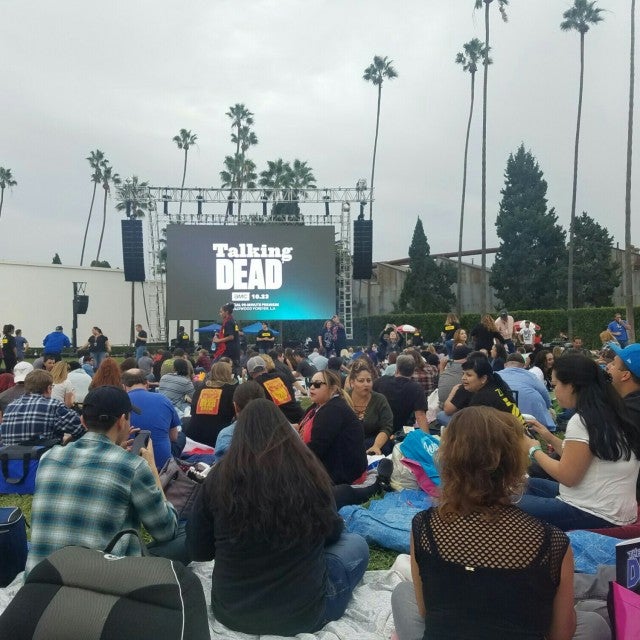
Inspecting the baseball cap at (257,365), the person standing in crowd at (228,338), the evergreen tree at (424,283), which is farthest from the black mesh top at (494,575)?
the evergreen tree at (424,283)

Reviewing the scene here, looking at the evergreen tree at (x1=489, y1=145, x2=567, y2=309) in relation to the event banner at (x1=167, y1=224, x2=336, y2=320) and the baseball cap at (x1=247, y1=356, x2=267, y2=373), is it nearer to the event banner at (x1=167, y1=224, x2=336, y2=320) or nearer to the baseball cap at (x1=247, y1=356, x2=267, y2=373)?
the event banner at (x1=167, y1=224, x2=336, y2=320)

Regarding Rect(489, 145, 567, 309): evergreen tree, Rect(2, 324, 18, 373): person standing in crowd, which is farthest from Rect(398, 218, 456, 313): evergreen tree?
Rect(2, 324, 18, 373): person standing in crowd

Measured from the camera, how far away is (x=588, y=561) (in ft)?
11.3

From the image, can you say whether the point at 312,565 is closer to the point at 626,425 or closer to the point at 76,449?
the point at 76,449

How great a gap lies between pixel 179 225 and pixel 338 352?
23.1ft

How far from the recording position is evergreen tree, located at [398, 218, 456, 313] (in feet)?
128

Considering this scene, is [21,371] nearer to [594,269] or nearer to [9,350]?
[9,350]

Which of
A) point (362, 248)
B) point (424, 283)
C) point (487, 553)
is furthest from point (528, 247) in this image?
point (487, 553)

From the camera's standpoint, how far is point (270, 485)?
9.41 ft

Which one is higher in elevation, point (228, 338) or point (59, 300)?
point (59, 300)

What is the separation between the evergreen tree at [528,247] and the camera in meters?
39.4

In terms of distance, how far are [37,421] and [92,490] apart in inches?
115

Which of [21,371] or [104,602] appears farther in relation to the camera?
[21,371]

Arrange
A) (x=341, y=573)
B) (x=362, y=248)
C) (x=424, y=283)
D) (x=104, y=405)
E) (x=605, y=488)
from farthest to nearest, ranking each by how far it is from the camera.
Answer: (x=424, y=283) < (x=362, y=248) < (x=605, y=488) < (x=341, y=573) < (x=104, y=405)
